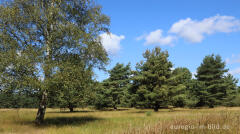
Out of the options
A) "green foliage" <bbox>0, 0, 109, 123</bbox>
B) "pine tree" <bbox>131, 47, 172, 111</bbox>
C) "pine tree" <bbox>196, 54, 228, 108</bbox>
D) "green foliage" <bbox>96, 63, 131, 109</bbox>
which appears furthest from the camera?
"green foliage" <bbox>96, 63, 131, 109</bbox>

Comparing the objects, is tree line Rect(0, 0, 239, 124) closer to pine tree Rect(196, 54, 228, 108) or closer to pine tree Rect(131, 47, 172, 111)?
pine tree Rect(131, 47, 172, 111)

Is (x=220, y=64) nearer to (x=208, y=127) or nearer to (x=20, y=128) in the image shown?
(x=208, y=127)

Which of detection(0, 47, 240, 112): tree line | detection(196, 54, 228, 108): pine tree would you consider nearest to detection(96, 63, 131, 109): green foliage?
detection(0, 47, 240, 112): tree line

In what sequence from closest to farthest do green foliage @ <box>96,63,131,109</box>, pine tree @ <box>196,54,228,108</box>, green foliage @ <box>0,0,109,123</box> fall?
1. green foliage @ <box>0,0,109,123</box>
2. pine tree @ <box>196,54,228,108</box>
3. green foliage @ <box>96,63,131,109</box>

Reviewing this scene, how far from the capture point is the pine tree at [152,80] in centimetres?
2824

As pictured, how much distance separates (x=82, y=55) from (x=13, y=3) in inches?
293

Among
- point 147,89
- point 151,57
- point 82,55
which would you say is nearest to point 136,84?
point 147,89

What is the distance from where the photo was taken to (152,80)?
1191 inches

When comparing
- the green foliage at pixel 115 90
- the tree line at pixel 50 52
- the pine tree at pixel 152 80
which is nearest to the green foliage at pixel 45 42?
the tree line at pixel 50 52

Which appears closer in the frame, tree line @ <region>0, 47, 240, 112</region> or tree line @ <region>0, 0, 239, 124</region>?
tree line @ <region>0, 0, 239, 124</region>

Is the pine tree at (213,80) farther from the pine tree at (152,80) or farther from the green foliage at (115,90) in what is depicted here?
the green foliage at (115,90)

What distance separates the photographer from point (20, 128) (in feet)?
39.7

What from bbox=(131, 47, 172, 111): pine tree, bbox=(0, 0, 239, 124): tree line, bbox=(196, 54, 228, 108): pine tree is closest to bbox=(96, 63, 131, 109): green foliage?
bbox=(131, 47, 172, 111): pine tree

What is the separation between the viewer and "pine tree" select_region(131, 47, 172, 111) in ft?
92.7
